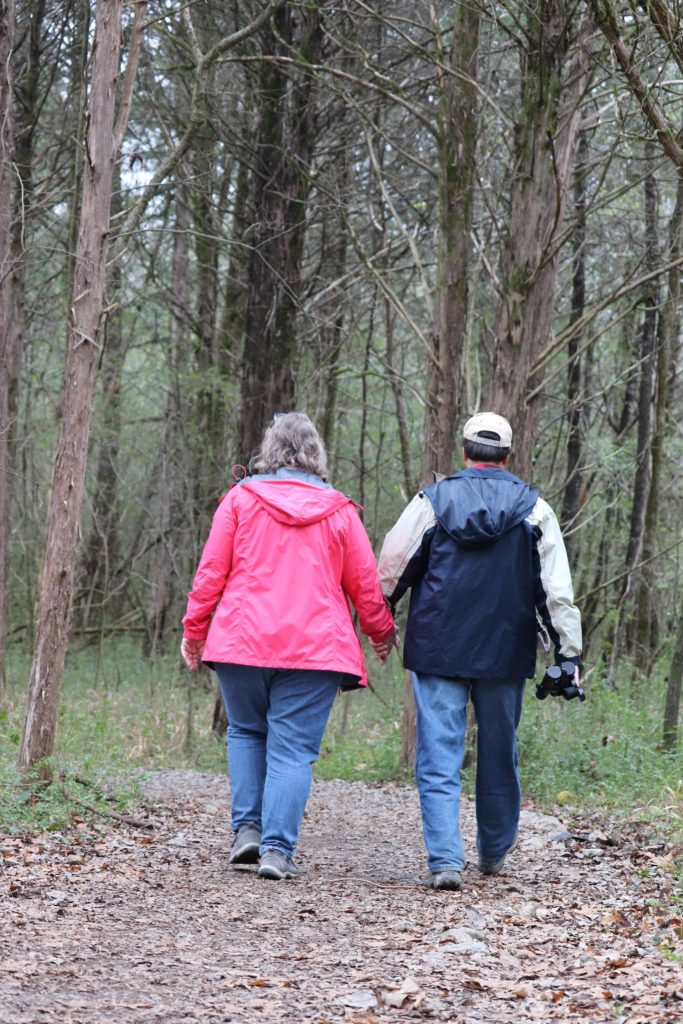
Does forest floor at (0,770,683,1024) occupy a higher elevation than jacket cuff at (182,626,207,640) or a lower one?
lower

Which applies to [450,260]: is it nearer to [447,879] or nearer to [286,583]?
[286,583]

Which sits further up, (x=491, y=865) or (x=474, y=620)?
(x=474, y=620)

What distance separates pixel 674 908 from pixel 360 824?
3307 millimetres

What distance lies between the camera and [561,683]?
18.6 feet

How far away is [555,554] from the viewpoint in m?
5.73

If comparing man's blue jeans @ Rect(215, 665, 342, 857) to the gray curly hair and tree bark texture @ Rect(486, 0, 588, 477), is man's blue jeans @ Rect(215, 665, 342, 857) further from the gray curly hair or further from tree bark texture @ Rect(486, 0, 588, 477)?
tree bark texture @ Rect(486, 0, 588, 477)

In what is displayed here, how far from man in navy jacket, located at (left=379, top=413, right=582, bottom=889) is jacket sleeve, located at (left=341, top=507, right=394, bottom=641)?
0.42 ft

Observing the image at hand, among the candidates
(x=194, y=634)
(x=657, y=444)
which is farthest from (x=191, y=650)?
(x=657, y=444)

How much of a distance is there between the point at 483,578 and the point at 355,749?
570 cm

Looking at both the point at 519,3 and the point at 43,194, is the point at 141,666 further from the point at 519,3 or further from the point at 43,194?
the point at 519,3

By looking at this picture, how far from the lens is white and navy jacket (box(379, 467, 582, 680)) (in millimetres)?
5699

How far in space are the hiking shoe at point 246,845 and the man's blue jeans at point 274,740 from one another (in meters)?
0.05

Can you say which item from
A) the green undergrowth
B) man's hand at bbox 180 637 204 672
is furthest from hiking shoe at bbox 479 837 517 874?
man's hand at bbox 180 637 204 672

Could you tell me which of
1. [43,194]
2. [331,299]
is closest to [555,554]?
[331,299]
